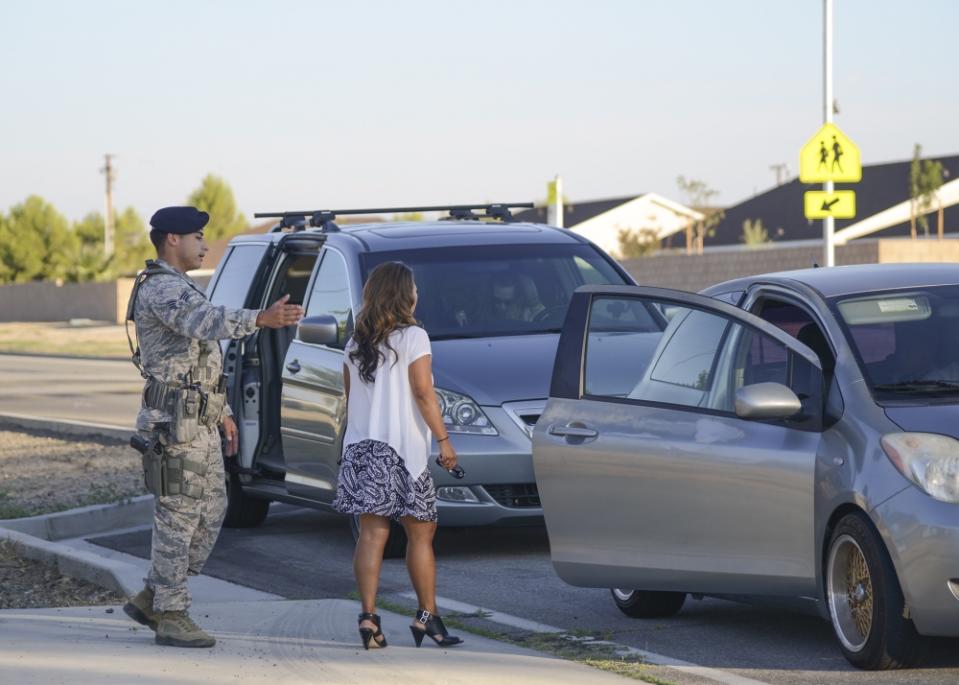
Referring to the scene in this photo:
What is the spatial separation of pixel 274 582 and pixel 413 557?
8.26 feet

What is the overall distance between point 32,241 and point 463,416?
9772cm

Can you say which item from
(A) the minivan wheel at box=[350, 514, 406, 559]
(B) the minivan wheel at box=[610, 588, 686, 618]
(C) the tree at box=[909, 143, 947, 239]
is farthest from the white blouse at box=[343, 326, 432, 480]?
(C) the tree at box=[909, 143, 947, 239]

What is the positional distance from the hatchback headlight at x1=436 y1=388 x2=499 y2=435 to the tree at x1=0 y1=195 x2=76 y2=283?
95.1 m

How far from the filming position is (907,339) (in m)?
6.90

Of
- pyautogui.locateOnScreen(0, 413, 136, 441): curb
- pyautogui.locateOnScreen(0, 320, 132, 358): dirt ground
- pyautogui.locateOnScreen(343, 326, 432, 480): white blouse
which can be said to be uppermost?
pyautogui.locateOnScreen(343, 326, 432, 480): white blouse

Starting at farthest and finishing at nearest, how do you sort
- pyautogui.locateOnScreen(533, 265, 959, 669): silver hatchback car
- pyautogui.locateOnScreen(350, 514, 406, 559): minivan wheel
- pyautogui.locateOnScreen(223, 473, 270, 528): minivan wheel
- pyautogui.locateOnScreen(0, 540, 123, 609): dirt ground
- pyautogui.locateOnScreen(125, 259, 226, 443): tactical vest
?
pyautogui.locateOnScreen(223, 473, 270, 528): minivan wheel, pyautogui.locateOnScreen(350, 514, 406, 559): minivan wheel, pyautogui.locateOnScreen(0, 540, 123, 609): dirt ground, pyautogui.locateOnScreen(125, 259, 226, 443): tactical vest, pyautogui.locateOnScreen(533, 265, 959, 669): silver hatchback car

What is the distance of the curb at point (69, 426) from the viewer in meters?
18.1

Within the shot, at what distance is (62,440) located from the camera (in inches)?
706

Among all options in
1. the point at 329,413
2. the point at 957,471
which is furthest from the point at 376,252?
the point at 957,471

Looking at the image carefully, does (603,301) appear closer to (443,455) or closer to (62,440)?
(443,455)

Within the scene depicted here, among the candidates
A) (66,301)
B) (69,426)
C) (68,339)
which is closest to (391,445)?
(69,426)

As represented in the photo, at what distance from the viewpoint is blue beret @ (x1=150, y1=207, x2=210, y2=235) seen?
730cm

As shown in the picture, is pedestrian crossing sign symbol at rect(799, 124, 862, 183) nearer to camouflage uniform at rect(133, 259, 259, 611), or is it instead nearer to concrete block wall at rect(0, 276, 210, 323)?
camouflage uniform at rect(133, 259, 259, 611)

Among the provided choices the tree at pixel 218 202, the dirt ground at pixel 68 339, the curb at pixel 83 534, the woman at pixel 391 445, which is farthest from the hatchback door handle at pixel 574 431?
the tree at pixel 218 202
